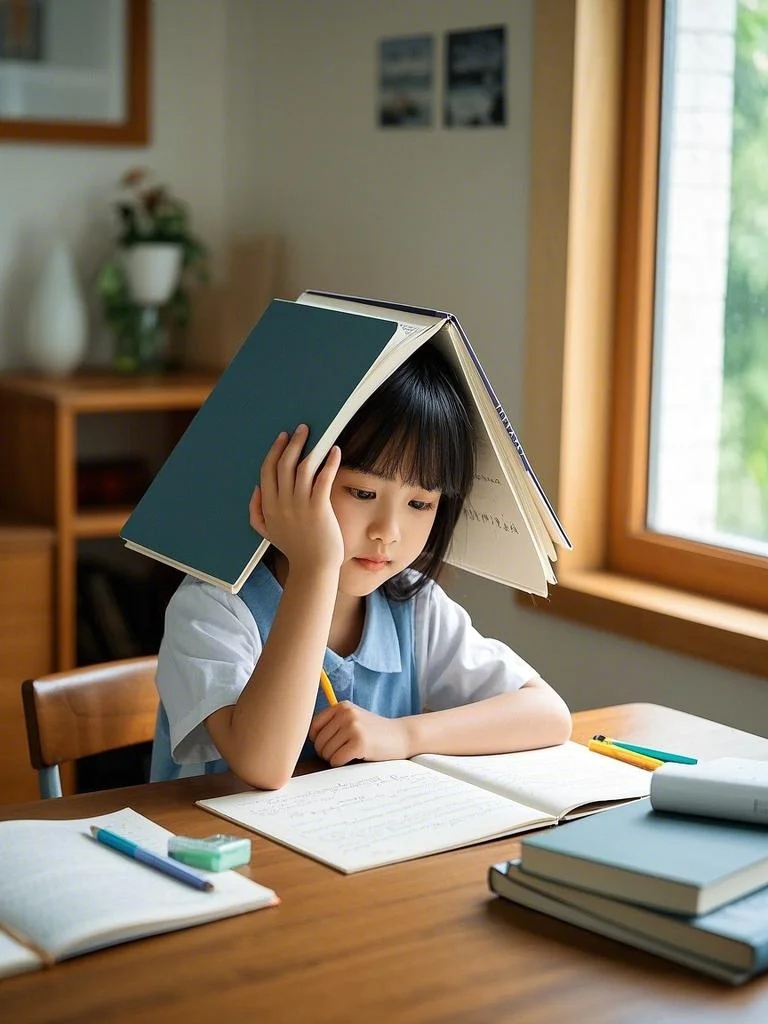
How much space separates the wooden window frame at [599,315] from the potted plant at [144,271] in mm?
955

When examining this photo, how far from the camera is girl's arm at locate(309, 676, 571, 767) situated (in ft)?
4.75

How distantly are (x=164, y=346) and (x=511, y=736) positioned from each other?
6.84 ft

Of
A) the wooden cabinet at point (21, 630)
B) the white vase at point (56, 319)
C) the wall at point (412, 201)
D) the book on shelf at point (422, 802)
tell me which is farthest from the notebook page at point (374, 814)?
the white vase at point (56, 319)

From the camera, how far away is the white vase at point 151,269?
310 centimetres

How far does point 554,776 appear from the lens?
4.68 ft

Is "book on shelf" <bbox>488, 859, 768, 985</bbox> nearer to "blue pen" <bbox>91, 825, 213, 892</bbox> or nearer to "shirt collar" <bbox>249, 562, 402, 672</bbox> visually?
"blue pen" <bbox>91, 825, 213, 892</bbox>

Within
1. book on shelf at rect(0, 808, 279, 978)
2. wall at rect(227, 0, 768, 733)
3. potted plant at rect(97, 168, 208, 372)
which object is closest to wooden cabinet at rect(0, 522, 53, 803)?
potted plant at rect(97, 168, 208, 372)

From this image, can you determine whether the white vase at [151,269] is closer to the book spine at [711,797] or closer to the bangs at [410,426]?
the bangs at [410,426]

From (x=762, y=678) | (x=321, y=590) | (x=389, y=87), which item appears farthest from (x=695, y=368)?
(x=321, y=590)

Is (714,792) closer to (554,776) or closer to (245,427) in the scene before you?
(554,776)

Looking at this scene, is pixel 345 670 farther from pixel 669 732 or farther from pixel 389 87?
pixel 389 87

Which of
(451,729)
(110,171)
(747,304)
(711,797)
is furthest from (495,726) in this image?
(110,171)

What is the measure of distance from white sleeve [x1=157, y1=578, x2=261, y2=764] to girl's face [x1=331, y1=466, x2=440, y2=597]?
0.43ft

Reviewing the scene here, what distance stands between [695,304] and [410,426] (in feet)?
3.63
